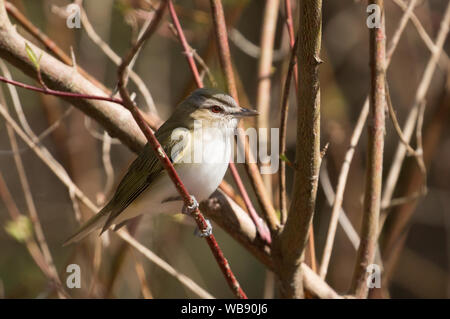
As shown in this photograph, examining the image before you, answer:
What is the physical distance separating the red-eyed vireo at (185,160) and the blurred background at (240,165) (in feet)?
3.59

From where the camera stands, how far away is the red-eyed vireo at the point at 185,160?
2.79 meters

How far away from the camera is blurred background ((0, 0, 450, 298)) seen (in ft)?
15.2

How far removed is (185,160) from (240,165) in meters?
2.18

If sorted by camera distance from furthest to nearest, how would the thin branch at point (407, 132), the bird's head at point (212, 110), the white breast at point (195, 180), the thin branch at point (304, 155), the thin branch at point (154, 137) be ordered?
the thin branch at point (407, 132)
the bird's head at point (212, 110)
the white breast at point (195, 180)
the thin branch at point (304, 155)
the thin branch at point (154, 137)

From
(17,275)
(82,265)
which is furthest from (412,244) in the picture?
(17,275)

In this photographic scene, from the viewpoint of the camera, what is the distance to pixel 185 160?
9.29 ft

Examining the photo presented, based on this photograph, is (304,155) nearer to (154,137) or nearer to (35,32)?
(154,137)

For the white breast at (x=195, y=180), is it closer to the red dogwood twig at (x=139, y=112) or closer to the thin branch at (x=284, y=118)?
the thin branch at (x=284, y=118)

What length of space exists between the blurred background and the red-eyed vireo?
1.09 meters

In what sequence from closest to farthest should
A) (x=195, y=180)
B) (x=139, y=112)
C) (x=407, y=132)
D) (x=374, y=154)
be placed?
1. (x=139, y=112)
2. (x=374, y=154)
3. (x=195, y=180)
4. (x=407, y=132)

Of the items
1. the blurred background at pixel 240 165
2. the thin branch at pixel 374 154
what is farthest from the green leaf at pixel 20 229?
the thin branch at pixel 374 154

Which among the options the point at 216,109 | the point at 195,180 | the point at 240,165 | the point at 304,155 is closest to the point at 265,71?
the point at 216,109

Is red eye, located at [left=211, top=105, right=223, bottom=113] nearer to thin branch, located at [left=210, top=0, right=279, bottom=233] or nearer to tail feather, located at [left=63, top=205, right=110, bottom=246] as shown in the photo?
thin branch, located at [left=210, top=0, right=279, bottom=233]

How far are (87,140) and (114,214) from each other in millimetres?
2426
